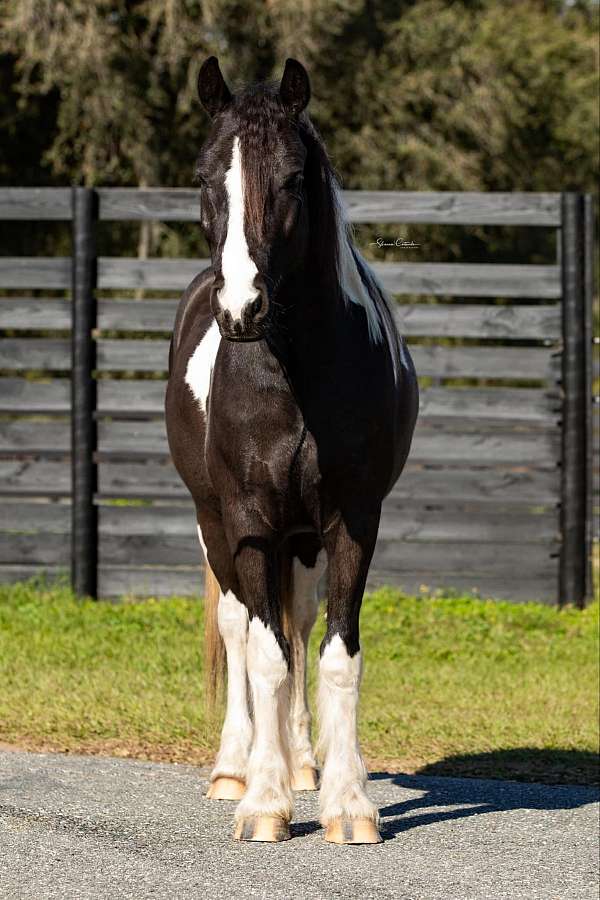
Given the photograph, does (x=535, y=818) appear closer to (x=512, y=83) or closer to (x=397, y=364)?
(x=397, y=364)

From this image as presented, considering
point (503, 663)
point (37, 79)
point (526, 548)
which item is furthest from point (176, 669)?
point (37, 79)

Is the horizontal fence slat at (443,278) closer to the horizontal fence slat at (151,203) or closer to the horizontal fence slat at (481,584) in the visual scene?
the horizontal fence slat at (151,203)

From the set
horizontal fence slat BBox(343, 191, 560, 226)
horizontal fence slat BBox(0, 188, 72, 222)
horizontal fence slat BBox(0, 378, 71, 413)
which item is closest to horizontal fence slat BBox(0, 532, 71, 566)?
horizontal fence slat BBox(0, 378, 71, 413)

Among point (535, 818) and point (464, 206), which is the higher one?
point (464, 206)

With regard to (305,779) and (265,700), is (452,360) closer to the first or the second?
(305,779)

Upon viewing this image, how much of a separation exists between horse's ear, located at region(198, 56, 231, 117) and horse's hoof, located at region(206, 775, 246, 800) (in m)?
2.53

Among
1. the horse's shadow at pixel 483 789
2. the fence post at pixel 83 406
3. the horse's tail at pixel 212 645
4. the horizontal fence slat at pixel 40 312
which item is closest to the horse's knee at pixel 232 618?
the horse's tail at pixel 212 645

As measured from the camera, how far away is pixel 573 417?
1032 cm

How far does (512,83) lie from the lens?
24.2 meters

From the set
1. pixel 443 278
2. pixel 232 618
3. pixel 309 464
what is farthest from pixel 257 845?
pixel 443 278

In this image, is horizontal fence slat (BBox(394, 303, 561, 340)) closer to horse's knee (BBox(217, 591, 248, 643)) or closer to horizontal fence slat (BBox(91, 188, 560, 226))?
horizontal fence slat (BBox(91, 188, 560, 226))

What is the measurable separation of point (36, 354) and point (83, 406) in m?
0.56

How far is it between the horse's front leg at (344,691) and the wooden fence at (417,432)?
17.7 feet

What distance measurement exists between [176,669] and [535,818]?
332cm
